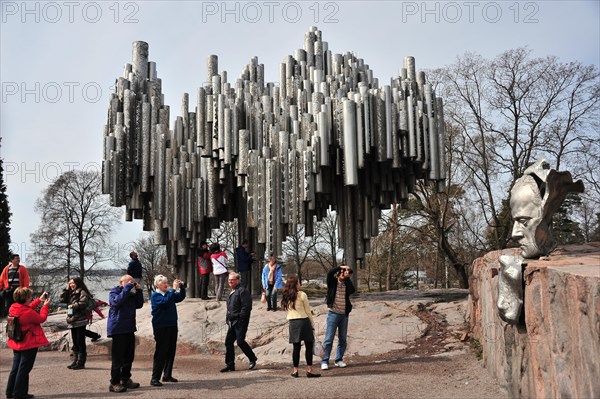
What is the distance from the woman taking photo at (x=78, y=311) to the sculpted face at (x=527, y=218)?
23.4ft

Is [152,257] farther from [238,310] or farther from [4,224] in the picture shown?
[238,310]

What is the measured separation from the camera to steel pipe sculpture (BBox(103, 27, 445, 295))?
1373cm

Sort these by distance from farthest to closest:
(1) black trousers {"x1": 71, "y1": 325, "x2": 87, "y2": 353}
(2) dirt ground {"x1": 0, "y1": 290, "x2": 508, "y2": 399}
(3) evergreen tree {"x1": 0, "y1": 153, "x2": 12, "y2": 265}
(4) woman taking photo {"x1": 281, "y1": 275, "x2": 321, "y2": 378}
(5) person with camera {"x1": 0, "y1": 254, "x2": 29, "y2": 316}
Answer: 1. (3) evergreen tree {"x1": 0, "y1": 153, "x2": 12, "y2": 265}
2. (5) person with camera {"x1": 0, "y1": 254, "x2": 29, "y2": 316}
3. (1) black trousers {"x1": 71, "y1": 325, "x2": 87, "y2": 353}
4. (4) woman taking photo {"x1": 281, "y1": 275, "x2": 321, "y2": 378}
5. (2) dirt ground {"x1": 0, "y1": 290, "x2": 508, "y2": 399}

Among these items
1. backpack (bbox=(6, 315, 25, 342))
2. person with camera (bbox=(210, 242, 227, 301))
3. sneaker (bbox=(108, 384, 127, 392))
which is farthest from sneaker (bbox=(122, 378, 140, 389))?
person with camera (bbox=(210, 242, 227, 301))

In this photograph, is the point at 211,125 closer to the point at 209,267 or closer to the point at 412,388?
the point at 209,267

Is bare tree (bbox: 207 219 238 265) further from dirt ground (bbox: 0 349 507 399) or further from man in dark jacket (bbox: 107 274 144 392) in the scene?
man in dark jacket (bbox: 107 274 144 392)

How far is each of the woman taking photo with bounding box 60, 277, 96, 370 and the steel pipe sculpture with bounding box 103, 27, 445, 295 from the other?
4.64 meters

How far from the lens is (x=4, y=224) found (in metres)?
26.6

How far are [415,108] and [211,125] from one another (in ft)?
16.6

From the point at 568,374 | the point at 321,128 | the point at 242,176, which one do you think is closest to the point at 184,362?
the point at 242,176

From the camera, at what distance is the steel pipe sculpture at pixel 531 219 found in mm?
6160

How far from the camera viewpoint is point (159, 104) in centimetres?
1581

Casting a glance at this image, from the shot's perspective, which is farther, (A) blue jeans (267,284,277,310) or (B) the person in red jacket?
(A) blue jeans (267,284,277,310)

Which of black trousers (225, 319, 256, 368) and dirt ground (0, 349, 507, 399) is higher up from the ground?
black trousers (225, 319, 256, 368)
